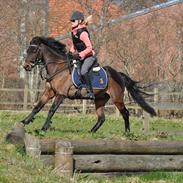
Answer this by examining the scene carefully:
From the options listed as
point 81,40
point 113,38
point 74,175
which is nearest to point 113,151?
point 74,175

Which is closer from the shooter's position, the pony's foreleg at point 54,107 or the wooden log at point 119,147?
the wooden log at point 119,147

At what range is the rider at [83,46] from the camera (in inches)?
A: 512

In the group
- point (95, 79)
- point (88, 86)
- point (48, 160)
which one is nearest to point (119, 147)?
point (48, 160)

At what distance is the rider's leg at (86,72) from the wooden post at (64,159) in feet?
15.1

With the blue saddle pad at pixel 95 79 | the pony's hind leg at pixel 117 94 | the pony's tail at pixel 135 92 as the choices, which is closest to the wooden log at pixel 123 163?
the blue saddle pad at pixel 95 79

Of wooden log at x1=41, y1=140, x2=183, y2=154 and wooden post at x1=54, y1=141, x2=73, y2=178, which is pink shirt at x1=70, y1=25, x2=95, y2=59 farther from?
wooden post at x1=54, y1=141, x2=73, y2=178

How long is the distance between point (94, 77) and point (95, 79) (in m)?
0.05

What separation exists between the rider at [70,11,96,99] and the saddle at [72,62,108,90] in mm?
115

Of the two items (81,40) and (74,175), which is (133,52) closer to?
(81,40)

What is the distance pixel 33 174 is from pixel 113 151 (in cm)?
205

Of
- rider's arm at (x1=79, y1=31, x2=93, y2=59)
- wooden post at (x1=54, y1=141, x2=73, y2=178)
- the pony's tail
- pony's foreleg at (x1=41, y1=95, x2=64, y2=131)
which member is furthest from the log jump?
the pony's tail

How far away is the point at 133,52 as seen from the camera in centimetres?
3725

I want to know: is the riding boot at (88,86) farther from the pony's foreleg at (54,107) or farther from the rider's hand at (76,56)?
the pony's foreleg at (54,107)

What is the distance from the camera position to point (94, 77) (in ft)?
45.0
